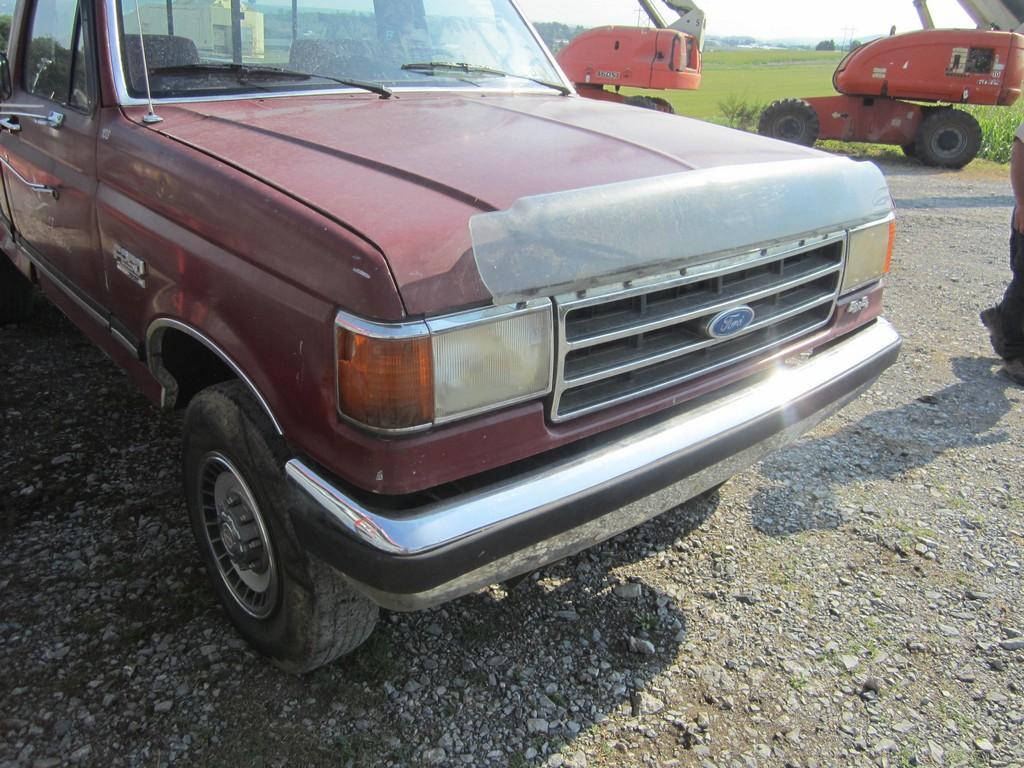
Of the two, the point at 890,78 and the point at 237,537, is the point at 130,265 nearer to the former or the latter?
the point at 237,537

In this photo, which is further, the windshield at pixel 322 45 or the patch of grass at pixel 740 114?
the patch of grass at pixel 740 114

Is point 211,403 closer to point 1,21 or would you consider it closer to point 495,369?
point 495,369

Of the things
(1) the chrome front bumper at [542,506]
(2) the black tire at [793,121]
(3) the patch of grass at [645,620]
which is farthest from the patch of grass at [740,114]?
(1) the chrome front bumper at [542,506]

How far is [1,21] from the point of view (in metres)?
4.09

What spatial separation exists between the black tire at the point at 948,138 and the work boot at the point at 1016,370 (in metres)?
10.1

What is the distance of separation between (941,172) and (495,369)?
13.9 metres

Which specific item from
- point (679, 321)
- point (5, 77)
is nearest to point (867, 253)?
point (679, 321)

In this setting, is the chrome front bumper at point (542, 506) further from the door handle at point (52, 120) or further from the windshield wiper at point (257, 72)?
the door handle at point (52, 120)

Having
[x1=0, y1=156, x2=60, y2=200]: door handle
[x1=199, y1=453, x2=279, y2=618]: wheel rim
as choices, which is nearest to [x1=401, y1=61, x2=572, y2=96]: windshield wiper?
[x1=0, y1=156, x2=60, y2=200]: door handle

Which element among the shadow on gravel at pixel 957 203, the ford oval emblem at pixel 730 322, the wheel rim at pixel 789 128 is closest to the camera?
the ford oval emblem at pixel 730 322

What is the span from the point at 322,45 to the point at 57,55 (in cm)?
107

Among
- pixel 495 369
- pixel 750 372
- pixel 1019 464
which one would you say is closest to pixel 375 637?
pixel 495 369

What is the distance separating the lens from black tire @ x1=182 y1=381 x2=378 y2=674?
2031 millimetres

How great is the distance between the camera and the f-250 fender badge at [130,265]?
2492 millimetres
